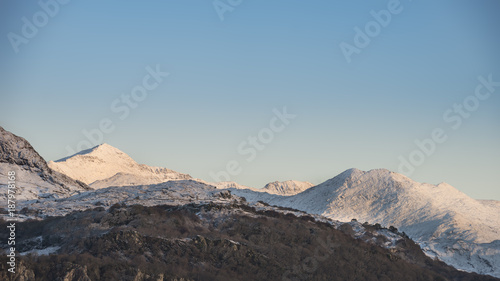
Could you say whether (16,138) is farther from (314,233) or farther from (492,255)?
(492,255)

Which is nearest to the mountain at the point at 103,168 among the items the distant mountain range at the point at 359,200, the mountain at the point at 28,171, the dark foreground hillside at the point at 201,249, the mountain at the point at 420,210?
the distant mountain range at the point at 359,200

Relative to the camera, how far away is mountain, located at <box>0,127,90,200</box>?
64.9 meters

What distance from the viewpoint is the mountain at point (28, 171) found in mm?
64938

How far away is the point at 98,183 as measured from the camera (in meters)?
145

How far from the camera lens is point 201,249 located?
39.5 m

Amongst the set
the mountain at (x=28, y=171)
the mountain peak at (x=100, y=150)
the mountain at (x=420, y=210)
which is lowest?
the mountain at (x=420, y=210)

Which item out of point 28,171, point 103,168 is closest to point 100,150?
point 103,168

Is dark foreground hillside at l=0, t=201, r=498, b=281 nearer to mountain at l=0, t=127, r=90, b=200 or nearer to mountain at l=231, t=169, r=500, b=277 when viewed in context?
mountain at l=231, t=169, r=500, b=277

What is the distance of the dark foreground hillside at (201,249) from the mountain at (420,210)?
14.9 metres

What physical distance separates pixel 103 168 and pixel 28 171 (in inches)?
4212

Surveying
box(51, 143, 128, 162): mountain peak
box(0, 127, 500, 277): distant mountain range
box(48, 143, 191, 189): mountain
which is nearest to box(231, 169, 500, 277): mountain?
box(0, 127, 500, 277): distant mountain range

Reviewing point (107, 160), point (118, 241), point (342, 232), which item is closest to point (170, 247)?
point (118, 241)

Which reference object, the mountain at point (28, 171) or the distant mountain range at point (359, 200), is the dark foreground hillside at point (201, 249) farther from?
the mountain at point (28, 171)

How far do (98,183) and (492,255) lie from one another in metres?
109
